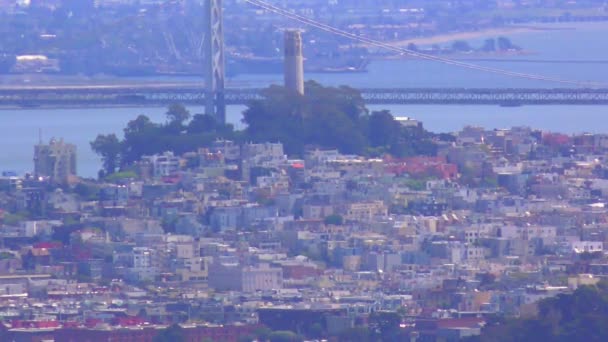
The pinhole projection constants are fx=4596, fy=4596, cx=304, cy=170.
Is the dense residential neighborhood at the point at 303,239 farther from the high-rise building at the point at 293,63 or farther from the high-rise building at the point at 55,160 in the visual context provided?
the high-rise building at the point at 293,63

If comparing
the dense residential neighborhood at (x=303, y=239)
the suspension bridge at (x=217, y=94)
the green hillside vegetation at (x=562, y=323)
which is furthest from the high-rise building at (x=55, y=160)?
the green hillside vegetation at (x=562, y=323)

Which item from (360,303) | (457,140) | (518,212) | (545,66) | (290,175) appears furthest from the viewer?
(545,66)

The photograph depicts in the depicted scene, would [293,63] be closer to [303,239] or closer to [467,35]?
[303,239]

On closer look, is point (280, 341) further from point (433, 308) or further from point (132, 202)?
point (132, 202)

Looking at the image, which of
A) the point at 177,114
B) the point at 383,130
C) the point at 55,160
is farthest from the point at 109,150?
the point at 383,130

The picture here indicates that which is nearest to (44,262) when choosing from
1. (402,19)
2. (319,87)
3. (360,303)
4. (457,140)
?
(360,303)
